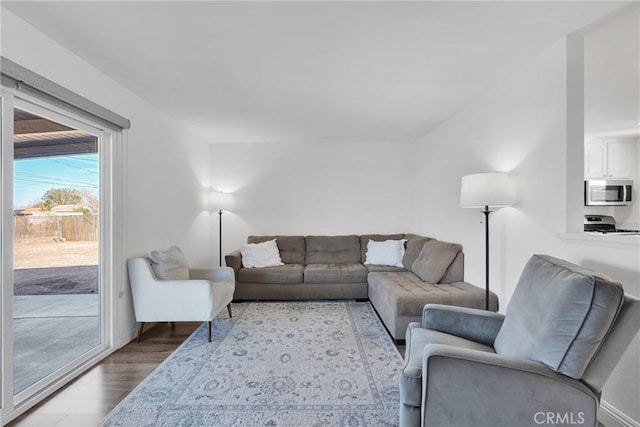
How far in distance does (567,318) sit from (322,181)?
411cm

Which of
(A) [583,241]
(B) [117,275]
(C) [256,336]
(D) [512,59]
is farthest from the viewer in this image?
(C) [256,336]

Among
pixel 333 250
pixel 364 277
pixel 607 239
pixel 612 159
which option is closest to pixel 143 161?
pixel 333 250

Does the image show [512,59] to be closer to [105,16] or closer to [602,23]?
[602,23]

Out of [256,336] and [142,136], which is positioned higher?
[142,136]

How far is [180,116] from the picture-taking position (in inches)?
144

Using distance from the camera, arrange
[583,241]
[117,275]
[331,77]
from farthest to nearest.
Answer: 1. [117,275]
2. [331,77]
3. [583,241]

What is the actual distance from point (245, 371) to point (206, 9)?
7.99 ft

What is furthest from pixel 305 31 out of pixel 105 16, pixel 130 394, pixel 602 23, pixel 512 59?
pixel 130 394

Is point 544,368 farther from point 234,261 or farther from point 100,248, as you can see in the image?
point 234,261

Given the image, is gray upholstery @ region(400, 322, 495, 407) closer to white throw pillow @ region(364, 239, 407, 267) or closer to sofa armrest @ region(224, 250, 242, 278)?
white throw pillow @ region(364, 239, 407, 267)

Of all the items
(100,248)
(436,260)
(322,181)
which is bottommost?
(436,260)

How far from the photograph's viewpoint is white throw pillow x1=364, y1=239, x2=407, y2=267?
4.38 m

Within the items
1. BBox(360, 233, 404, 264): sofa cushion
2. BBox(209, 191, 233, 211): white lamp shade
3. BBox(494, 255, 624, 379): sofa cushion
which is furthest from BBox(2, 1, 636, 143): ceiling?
BBox(360, 233, 404, 264): sofa cushion

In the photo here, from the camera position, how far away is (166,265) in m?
3.00
